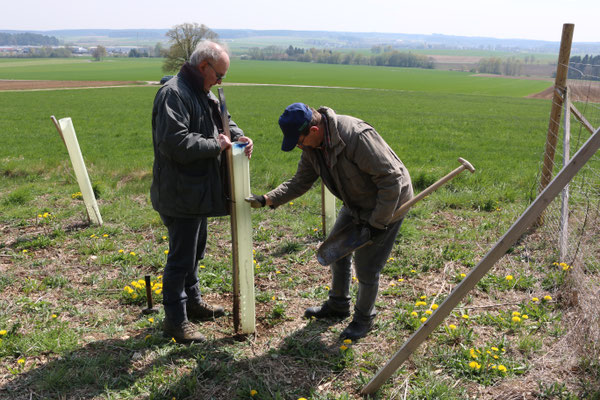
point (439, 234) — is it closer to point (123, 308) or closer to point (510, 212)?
point (510, 212)

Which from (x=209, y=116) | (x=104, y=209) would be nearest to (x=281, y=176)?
(x=104, y=209)

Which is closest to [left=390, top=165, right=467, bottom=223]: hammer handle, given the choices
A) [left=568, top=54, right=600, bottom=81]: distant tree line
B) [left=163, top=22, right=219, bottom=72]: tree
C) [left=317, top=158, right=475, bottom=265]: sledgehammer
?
[left=317, top=158, right=475, bottom=265]: sledgehammer

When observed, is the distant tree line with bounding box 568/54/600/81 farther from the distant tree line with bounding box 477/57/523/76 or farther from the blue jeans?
the distant tree line with bounding box 477/57/523/76

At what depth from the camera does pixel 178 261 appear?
366 centimetres

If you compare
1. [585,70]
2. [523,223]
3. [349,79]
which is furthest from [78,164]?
[349,79]

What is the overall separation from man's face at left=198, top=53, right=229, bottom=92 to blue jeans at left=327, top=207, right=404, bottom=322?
141cm

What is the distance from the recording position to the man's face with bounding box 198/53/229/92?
339 centimetres

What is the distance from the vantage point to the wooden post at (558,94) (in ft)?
18.5

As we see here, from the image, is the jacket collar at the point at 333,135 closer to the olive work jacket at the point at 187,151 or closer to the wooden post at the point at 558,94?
the olive work jacket at the point at 187,151

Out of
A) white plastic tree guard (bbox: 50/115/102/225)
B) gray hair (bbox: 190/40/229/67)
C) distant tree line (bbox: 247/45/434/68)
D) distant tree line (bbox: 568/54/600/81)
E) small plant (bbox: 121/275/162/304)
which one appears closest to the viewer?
gray hair (bbox: 190/40/229/67)

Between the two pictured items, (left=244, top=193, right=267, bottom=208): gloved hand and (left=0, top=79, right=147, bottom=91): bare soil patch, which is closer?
(left=244, top=193, right=267, bottom=208): gloved hand

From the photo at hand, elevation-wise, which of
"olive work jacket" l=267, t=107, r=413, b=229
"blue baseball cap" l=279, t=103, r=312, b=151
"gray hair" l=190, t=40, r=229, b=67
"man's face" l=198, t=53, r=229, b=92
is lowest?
"olive work jacket" l=267, t=107, r=413, b=229

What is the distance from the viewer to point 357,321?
3805 mm

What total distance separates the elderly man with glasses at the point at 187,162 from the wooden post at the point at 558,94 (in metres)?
4.20
